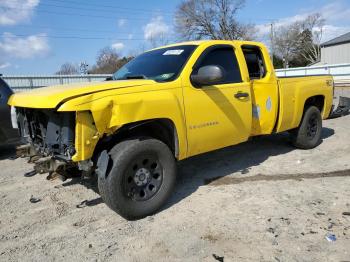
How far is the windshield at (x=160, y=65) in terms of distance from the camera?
183 inches

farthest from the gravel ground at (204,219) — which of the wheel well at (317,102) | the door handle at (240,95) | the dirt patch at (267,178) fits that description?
the wheel well at (317,102)

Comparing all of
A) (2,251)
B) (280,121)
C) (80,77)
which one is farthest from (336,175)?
(80,77)

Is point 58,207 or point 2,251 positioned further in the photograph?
point 58,207

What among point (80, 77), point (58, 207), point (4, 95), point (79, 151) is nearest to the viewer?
point (79, 151)

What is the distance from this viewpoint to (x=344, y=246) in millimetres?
3359

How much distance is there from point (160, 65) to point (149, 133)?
3.28 ft

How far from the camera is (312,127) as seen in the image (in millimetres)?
7047

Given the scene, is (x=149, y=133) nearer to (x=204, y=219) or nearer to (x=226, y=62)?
(x=204, y=219)

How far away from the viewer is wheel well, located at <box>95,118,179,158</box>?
407 cm

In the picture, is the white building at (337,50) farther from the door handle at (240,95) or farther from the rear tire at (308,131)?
the door handle at (240,95)

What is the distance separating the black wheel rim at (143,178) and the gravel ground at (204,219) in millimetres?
285

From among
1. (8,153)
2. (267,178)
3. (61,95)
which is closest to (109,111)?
(61,95)

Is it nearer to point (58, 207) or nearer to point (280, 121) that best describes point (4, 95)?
point (58, 207)

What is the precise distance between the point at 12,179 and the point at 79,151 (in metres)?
2.76
